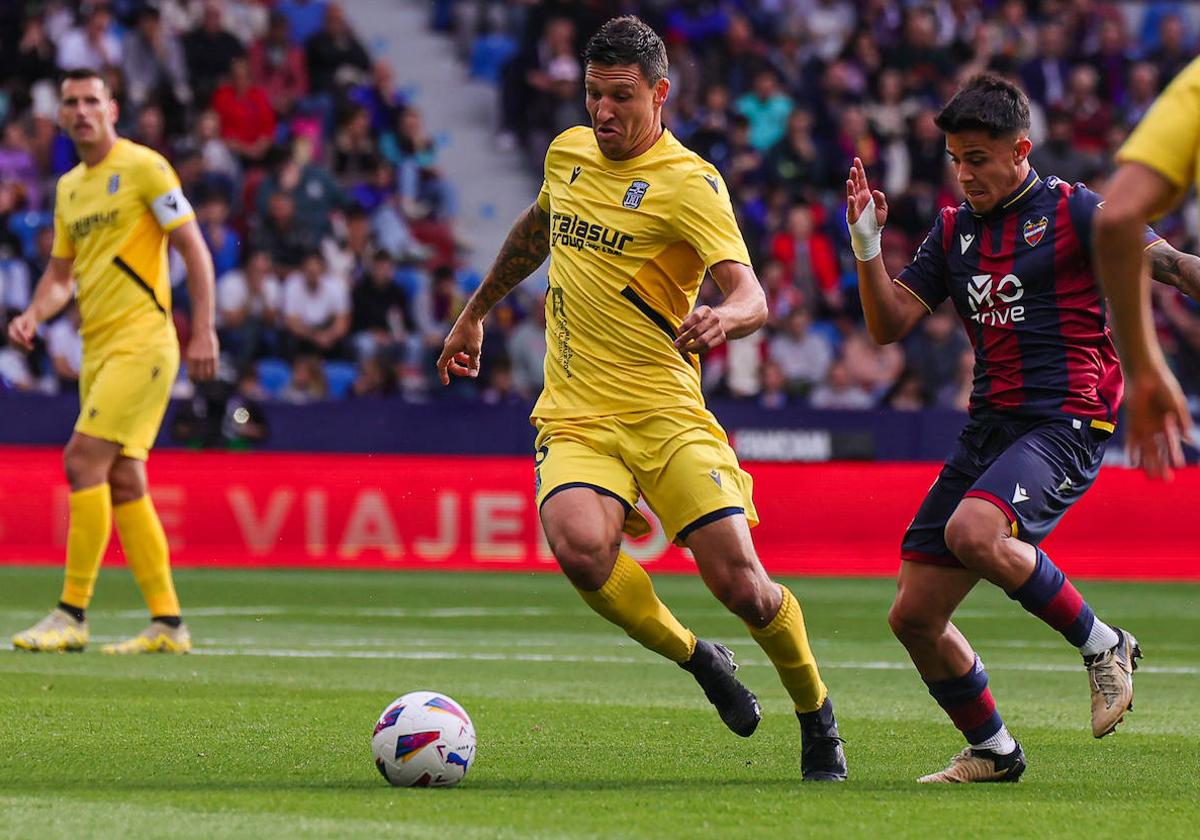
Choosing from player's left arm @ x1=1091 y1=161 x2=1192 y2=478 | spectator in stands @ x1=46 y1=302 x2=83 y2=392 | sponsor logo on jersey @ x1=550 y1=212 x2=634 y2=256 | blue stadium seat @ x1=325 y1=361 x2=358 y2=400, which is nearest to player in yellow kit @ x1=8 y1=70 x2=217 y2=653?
sponsor logo on jersey @ x1=550 y1=212 x2=634 y2=256

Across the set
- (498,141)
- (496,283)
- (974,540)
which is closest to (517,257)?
(496,283)

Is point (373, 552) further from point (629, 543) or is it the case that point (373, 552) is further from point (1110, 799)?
point (1110, 799)

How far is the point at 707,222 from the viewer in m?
6.83

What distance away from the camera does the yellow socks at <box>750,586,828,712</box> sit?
6637mm

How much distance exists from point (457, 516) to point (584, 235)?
976cm

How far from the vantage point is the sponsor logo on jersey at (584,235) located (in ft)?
22.8

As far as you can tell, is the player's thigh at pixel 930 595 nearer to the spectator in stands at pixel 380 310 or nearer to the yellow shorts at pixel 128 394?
the yellow shorts at pixel 128 394

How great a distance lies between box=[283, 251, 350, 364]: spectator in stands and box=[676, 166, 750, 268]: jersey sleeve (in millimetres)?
12691

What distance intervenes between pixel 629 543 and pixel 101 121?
7096 mm

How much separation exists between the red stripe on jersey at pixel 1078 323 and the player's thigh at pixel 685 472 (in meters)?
1.11

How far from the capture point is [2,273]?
61.2 feet

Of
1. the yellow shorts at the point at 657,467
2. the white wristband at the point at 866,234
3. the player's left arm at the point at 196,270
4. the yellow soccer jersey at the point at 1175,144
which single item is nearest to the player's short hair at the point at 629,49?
the white wristband at the point at 866,234

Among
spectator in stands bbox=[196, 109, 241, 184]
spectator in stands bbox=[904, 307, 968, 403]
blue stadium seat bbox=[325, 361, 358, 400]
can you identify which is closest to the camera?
blue stadium seat bbox=[325, 361, 358, 400]

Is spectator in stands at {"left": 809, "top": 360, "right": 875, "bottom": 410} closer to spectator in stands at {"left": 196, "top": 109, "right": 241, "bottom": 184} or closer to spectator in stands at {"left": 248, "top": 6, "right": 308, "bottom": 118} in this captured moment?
spectator in stands at {"left": 196, "top": 109, "right": 241, "bottom": 184}
